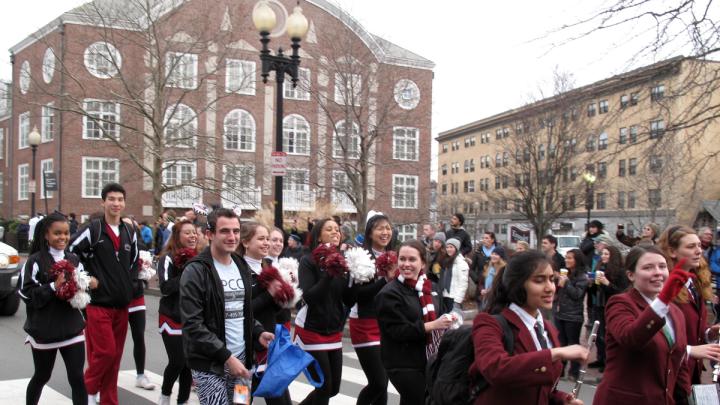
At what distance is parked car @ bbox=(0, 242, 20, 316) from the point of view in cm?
1164

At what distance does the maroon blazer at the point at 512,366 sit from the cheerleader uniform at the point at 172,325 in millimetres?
3900

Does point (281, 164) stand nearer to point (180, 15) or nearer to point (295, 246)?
point (295, 246)

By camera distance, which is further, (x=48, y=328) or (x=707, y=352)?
(x=48, y=328)

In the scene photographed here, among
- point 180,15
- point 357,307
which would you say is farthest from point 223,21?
point 357,307

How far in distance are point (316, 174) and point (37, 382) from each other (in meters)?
19.3

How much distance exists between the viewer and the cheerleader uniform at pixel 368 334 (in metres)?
5.53

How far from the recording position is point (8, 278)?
11.7 meters

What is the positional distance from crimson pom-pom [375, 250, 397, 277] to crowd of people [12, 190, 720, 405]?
1cm

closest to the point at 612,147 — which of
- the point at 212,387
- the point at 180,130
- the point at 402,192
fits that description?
the point at 212,387

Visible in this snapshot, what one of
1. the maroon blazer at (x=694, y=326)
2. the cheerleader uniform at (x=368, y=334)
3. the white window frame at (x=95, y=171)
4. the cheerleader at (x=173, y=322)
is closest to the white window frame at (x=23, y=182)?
the white window frame at (x=95, y=171)

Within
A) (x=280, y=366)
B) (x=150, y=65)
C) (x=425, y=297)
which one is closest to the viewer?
(x=280, y=366)

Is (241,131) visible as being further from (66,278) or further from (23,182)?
(66,278)

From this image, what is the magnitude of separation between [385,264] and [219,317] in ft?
5.99

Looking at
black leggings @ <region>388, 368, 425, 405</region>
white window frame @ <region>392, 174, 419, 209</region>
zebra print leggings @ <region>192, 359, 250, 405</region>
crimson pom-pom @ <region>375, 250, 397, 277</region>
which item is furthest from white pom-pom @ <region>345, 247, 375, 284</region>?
white window frame @ <region>392, 174, 419, 209</region>
